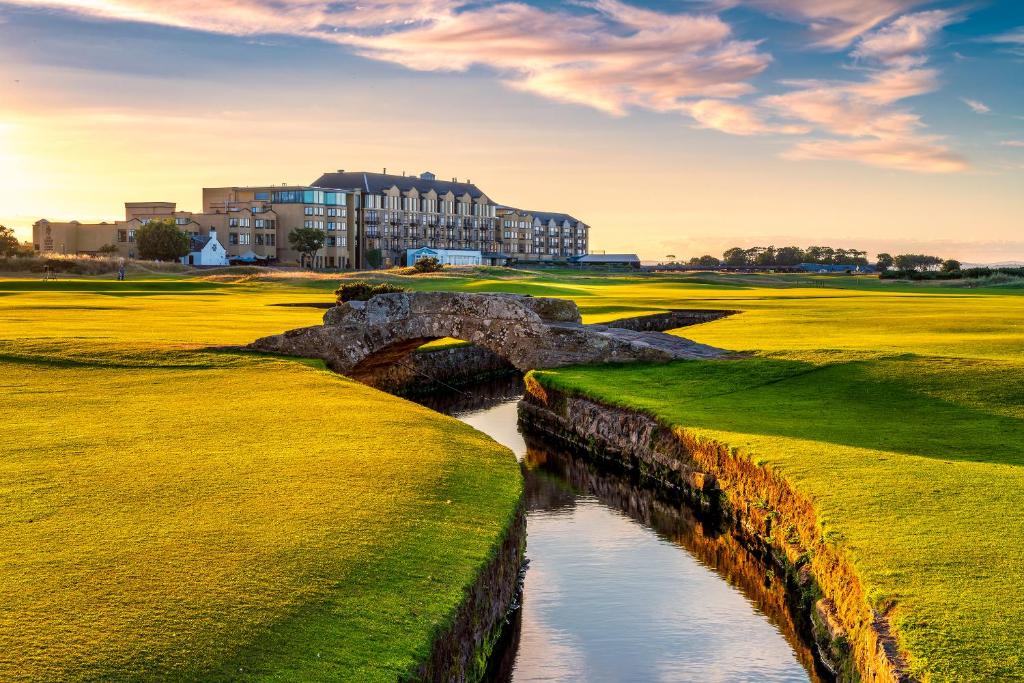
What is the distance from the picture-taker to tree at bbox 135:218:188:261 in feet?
483

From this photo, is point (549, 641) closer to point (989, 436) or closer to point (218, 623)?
point (218, 623)

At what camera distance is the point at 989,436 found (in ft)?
71.2

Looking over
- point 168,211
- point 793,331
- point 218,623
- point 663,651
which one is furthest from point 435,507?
point 168,211

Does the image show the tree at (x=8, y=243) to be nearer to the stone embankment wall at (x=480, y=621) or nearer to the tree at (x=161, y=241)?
the tree at (x=161, y=241)

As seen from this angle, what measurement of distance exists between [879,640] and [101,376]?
23.0 metres

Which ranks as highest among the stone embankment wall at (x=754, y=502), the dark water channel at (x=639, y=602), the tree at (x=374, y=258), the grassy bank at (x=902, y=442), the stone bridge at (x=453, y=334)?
the tree at (x=374, y=258)

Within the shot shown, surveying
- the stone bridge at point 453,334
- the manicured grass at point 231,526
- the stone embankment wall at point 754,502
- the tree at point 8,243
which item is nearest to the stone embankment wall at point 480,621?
the manicured grass at point 231,526

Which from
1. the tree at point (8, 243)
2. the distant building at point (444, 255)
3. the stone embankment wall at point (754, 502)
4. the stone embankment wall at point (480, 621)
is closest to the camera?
the stone embankment wall at point (480, 621)

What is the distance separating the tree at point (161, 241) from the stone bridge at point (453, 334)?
122159 mm

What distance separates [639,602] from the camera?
1622cm

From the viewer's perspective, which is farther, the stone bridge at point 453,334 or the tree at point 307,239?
the tree at point 307,239

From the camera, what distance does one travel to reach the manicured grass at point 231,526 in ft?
32.1

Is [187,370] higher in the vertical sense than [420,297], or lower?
lower

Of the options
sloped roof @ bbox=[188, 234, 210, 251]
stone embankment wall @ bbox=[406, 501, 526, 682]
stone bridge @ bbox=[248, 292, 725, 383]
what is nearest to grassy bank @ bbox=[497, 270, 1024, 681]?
stone bridge @ bbox=[248, 292, 725, 383]
